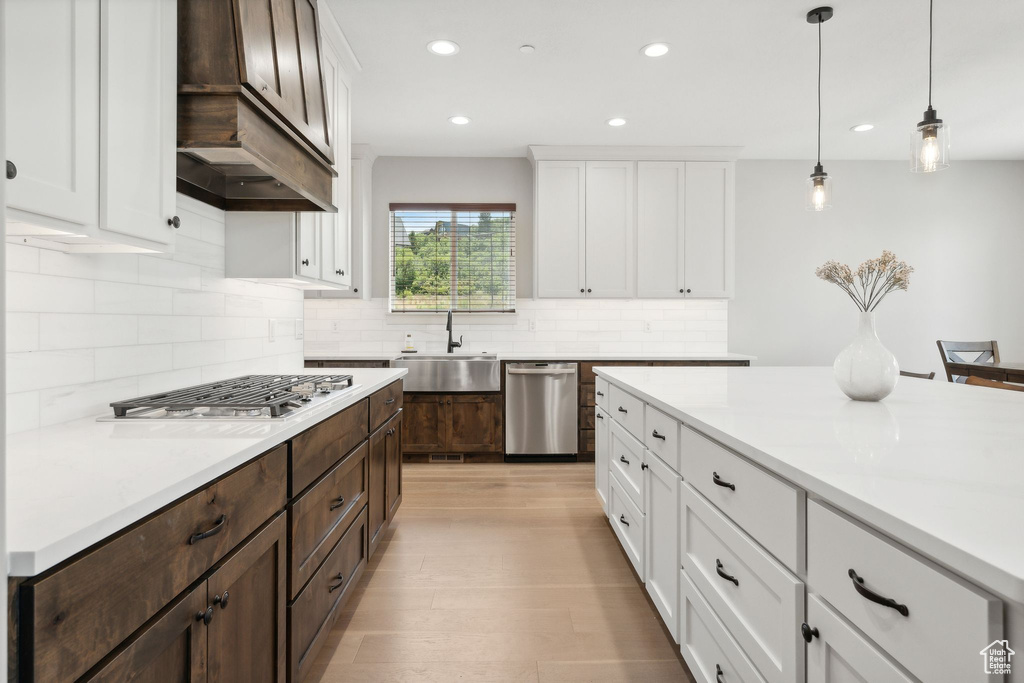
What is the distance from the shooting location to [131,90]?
4.20 ft

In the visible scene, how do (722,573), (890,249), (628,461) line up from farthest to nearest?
(890,249) < (628,461) < (722,573)

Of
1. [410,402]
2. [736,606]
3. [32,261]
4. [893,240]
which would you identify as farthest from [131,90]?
[893,240]

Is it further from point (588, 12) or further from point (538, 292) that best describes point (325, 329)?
point (588, 12)

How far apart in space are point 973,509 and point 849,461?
255mm

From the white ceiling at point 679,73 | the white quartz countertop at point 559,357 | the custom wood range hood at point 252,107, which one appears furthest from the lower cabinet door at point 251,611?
the white quartz countertop at point 559,357

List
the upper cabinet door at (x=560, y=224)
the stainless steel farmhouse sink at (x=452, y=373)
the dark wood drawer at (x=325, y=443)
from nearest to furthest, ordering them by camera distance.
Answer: the dark wood drawer at (x=325, y=443) → the stainless steel farmhouse sink at (x=452, y=373) → the upper cabinet door at (x=560, y=224)

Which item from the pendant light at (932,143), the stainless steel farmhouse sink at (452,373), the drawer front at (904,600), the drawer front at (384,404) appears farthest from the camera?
the stainless steel farmhouse sink at (452,373)

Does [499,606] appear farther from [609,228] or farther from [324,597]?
[609,228]

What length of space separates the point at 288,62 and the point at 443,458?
10.2 ft

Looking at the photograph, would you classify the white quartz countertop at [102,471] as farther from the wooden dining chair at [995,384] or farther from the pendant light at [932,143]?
the wooden dining chair at [995,384]

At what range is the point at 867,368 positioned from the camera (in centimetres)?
169

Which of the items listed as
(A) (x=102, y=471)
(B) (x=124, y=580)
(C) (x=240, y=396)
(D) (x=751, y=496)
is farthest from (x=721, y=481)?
(C) (x=240, y=396)

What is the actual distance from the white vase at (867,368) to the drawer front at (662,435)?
582 mm

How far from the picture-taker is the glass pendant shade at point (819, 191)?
2.62 m
